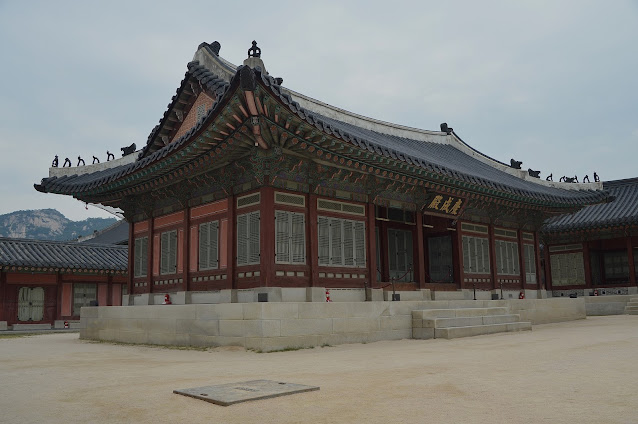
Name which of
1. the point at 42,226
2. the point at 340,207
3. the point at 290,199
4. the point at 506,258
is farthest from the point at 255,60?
the point at 42,226

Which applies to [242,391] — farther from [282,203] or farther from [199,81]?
[199,81]

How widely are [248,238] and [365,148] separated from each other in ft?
14.1

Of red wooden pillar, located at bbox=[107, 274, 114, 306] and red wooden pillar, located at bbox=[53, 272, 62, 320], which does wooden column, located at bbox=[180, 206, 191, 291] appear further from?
red wooden pillar, located at bbox=[107, 274, 114, 306]

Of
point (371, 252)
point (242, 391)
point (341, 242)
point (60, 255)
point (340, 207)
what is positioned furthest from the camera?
point (60, 255)

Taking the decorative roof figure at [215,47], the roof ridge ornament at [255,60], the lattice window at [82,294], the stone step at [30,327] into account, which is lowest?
the stone step at [30,327]

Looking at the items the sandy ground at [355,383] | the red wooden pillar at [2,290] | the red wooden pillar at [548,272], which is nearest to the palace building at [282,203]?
the sandy ground at [355,383]

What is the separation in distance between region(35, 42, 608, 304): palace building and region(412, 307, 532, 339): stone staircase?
207 centimetres

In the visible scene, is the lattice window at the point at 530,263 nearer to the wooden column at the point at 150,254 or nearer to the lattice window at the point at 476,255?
the lattice window at the point at 476,255

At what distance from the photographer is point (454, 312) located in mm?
16234

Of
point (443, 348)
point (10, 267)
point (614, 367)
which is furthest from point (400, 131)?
point (10, 267)

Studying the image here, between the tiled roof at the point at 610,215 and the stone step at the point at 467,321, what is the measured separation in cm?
1383

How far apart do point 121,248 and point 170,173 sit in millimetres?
22609

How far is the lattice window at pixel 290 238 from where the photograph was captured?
50.3 feet

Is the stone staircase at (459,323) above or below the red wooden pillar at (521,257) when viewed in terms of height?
below
